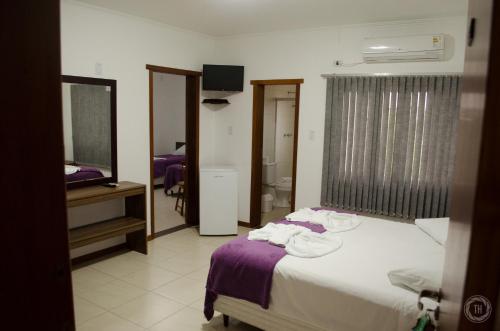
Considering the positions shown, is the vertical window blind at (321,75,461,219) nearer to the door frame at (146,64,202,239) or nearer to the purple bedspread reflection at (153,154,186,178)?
the door frame at (146,64,202,239)

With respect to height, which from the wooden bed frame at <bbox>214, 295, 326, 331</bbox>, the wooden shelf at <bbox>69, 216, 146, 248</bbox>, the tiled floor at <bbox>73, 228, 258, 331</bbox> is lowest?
the tiled floor at <bbox>73, 228, 258, 331</bbox>

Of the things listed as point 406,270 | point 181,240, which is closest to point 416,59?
point 406,270

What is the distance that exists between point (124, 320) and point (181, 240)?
185 cm

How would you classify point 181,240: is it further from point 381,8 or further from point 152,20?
point 381,8

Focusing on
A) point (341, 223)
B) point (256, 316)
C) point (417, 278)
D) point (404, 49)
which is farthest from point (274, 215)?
point (417, 278)

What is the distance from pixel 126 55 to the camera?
398 cm

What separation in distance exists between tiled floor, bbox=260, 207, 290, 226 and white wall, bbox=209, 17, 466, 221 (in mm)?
400

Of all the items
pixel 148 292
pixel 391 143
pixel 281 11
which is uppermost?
pixel 281 11

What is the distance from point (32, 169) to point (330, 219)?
9.45 ft

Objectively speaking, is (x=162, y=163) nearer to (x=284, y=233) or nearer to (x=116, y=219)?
(x=116, y=219)

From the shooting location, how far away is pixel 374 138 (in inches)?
159

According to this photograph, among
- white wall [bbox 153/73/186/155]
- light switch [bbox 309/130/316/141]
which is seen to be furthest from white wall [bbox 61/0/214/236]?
white wall [bbox 153/73/186/155]

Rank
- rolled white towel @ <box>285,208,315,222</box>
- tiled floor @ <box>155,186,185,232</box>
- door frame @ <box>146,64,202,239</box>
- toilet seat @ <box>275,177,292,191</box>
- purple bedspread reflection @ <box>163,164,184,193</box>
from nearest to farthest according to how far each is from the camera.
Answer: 1. rolled white towel @ <box>285,208,315,222</box>
2. door frame @ <box>146,64,202,239</box>
3. tiled floor @ <box>155,186,185,232</box>
4. toilet seat @ <box>275,177,292,191</box>
5. purple bedspread reflection @ <box>163,164,184,193</box>

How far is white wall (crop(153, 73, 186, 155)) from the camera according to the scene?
790 cm
